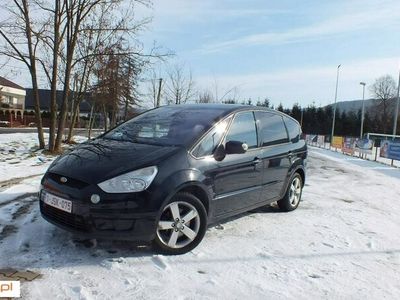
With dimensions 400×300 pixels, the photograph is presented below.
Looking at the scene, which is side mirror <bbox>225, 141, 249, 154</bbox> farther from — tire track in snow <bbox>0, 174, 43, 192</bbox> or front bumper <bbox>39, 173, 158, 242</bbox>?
tire track in snow <bbox>0, 174, 43, 192</bbox>

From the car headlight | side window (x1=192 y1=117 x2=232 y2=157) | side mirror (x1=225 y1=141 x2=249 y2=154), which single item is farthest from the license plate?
side mirror (x1=225 y1=141 x2=249 y2=154)

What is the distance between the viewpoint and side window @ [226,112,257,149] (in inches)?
220

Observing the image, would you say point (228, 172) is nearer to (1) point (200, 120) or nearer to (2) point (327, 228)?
(1) point (200, 120)

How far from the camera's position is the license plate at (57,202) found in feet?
14.4

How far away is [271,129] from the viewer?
651 cm

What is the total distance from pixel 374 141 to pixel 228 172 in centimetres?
2187

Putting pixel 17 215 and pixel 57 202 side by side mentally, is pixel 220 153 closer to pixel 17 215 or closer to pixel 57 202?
pixel 57 202

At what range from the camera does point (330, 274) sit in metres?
4.43

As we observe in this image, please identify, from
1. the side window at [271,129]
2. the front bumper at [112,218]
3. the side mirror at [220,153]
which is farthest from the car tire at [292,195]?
the front bumper at [112,218]

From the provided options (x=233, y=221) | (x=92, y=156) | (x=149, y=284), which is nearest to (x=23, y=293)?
(x=149, y=284)

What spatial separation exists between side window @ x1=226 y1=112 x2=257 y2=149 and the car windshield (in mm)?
237

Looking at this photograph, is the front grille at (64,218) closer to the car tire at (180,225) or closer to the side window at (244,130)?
the car tire at (180,225)

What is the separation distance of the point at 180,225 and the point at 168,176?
55cm

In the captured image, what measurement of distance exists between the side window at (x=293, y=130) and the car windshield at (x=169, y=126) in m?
1.70
